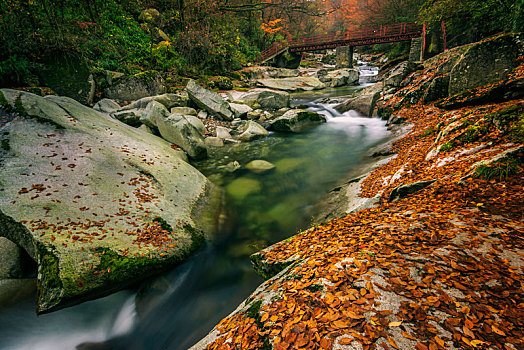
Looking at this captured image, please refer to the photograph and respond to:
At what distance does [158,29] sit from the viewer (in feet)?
54.1

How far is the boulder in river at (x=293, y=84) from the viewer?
72.1 feet

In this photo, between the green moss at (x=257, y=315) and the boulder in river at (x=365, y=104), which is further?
the boulder in river at (x=365, y=104)

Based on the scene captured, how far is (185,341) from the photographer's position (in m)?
3.38

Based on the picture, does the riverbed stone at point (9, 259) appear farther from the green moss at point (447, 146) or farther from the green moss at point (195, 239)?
the green moss at point (447, 146)

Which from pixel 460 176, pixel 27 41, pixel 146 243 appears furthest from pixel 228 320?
pixel 27 41

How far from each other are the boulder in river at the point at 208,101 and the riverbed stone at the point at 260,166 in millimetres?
4729

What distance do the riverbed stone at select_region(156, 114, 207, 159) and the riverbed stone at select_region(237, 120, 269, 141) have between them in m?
2.77

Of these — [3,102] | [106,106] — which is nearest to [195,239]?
[3,102]

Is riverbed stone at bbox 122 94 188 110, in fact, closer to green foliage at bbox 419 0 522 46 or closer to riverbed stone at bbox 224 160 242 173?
riverbed stone at bbox 224 160 242 173

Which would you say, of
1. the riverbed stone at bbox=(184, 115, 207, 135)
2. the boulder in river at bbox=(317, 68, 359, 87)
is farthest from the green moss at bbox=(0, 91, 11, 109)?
the boulder in river at bbox=(317, 68, 359, 87)

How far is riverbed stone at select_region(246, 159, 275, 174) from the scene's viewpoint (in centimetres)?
838

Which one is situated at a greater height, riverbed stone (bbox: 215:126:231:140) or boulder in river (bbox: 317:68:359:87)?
boulder in river (bbox: 317:68:359:87)

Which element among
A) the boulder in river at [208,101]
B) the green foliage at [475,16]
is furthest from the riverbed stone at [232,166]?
the green foliage at [475,16]

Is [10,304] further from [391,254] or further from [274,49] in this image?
[274,49]
